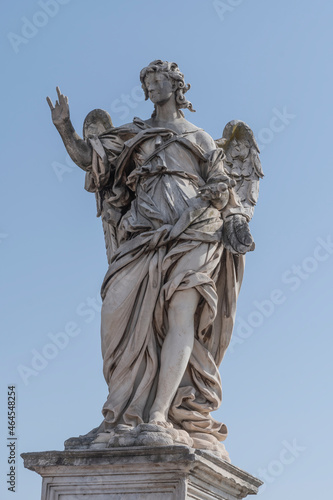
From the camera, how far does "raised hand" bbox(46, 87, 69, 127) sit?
10312 mm

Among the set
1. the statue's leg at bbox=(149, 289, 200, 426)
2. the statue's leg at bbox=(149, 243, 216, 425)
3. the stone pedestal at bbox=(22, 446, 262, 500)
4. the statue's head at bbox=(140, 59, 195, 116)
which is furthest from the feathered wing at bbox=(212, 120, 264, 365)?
the stone pedestal at bbox=(22, 446, 262, 500)

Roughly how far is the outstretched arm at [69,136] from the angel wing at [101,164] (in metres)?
0.11

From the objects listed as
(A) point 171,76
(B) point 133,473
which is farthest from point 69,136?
(B) point 133,473

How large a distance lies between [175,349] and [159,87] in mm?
2899

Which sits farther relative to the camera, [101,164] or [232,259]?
[101,164]

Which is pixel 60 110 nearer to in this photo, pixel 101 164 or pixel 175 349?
pixel 101 164

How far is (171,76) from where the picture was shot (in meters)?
10.4

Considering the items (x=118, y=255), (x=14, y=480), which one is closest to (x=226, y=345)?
(x=118, y=255)

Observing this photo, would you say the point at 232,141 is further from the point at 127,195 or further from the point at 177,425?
the point at 177,425

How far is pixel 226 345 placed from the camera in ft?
32.4

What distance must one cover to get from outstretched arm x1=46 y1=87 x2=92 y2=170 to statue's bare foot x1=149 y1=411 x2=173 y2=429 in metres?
2.92

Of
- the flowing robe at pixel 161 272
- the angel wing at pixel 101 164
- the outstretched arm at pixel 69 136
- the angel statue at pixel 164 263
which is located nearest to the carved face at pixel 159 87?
the angel statue at pixel 164 263

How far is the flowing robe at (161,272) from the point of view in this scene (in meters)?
9.36

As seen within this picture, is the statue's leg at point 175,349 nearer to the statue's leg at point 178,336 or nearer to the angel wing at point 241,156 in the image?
the statue's leg at point 178,336
